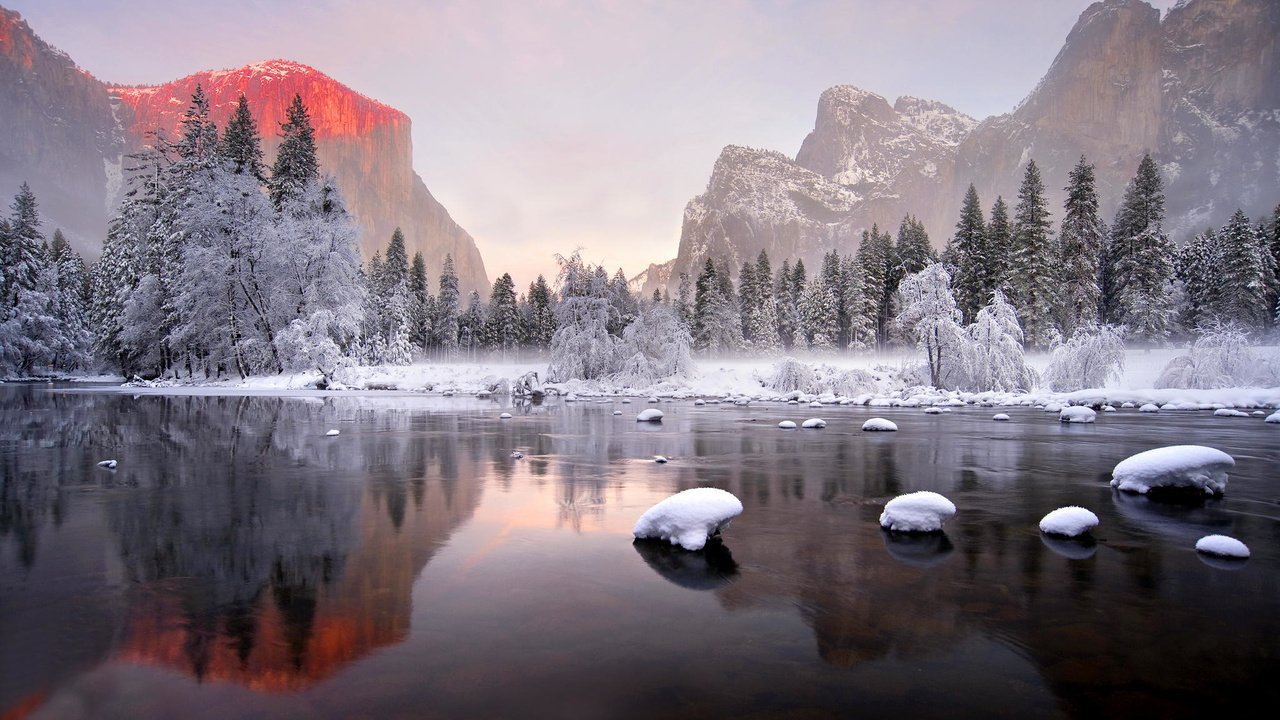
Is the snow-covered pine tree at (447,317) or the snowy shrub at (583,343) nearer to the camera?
the snowy shrub at (583,343)

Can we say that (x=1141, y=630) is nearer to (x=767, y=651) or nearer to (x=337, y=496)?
(x=767, y=651)

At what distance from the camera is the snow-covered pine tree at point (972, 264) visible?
168ft

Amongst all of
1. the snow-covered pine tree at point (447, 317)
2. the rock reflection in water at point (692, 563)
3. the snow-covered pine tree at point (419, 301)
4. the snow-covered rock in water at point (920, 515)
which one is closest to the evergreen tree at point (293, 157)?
the snow-covered pine tree at point (419, 301)

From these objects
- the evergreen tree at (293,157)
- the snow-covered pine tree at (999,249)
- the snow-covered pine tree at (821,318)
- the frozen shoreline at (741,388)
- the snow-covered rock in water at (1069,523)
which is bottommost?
the snow-covered rock in water at (1069,523)

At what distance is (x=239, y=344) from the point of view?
128 ft

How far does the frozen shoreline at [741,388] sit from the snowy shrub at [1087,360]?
88cm

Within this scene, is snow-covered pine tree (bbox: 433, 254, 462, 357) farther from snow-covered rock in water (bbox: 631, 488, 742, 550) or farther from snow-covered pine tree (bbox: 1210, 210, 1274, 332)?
snow-covered pine tree (bbox: 1210, 210, 1274, 332)

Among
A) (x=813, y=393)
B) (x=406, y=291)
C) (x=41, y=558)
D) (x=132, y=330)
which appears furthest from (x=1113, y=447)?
(x=406, y=291)

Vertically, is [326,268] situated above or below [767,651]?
above

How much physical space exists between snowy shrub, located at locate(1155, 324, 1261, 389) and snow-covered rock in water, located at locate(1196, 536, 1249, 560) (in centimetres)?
3162

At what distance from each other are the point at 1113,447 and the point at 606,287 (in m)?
32.1

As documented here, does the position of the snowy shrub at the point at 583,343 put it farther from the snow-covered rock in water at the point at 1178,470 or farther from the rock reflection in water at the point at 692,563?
the rock reflection in water at the point at 692,563

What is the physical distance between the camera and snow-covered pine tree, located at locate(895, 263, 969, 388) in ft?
109

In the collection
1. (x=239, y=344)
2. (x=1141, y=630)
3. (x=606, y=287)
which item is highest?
(x=606, y=287)
